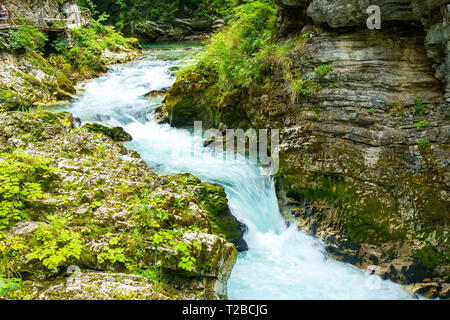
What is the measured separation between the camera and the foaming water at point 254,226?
5586mm

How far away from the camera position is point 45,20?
16656mm

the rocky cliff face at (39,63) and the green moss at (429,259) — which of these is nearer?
the green moss at (429,259)

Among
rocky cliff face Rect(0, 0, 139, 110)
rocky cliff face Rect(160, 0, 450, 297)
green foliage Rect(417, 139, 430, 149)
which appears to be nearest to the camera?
rocky cliff face Rect(160, 0, 450, 297)

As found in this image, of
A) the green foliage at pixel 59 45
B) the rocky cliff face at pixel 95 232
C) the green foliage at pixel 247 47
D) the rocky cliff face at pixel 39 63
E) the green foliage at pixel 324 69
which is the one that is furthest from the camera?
the green foliage at pixel 59 45

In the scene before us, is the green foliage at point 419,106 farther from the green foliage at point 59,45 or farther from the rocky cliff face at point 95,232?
the green foliage at point 59,45

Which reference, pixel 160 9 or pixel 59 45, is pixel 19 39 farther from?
pixel 160 9

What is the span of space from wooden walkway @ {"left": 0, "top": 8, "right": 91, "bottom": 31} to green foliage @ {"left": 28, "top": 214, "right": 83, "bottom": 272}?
1311cm

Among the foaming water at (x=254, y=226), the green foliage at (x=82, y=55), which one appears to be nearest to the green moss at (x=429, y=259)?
the foaming water at (x=254, y=226)

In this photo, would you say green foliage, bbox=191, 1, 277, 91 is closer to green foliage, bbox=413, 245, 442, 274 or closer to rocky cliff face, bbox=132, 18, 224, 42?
green foliage, bbox=413, 245, 442, 274

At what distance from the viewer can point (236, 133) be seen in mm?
9031

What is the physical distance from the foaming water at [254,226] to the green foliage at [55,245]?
3.24 m

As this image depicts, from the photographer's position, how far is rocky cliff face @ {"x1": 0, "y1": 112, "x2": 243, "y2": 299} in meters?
2.94

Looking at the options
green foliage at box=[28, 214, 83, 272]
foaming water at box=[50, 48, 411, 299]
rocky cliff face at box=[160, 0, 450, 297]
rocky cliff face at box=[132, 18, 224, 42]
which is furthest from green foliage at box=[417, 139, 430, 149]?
rocky cliff face at box=[132, 18, 224, 42]

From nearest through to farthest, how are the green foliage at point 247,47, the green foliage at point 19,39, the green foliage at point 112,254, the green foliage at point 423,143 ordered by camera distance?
the green foliage at point 112,254 < the green foliage at point 423,143 < the green foliage at point 247,47 < the green foliage at point 19,39
